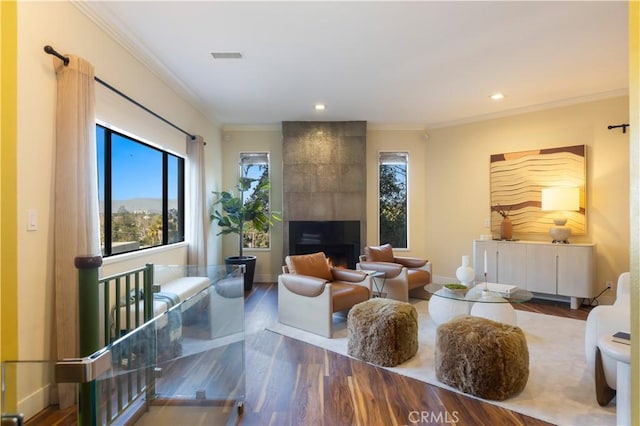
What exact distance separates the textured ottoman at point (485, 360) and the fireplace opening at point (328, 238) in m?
3.62

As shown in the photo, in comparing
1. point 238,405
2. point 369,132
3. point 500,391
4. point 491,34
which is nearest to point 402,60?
point 491,34

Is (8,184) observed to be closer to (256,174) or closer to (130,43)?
(130,43)

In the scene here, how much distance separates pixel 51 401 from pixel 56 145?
182 cm

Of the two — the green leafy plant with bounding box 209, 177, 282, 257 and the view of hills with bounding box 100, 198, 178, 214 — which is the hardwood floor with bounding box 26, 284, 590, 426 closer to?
the view of hills with bounding box 100, 198, 178, 214

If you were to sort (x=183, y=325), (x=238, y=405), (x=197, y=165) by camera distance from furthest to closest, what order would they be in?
(x=197, y=165) < (x=238, y=405) < (x=183, y=325)

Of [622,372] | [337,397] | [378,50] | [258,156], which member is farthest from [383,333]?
[258,156]

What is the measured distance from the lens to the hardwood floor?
2189 mm

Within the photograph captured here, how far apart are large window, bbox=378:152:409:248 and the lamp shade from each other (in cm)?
236

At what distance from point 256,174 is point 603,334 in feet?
18.0

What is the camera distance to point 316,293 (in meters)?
3.63

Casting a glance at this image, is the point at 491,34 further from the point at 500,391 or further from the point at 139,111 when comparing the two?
the point at 139,111

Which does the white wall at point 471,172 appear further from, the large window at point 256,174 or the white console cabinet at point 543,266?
the white console cabinet at point 543,266

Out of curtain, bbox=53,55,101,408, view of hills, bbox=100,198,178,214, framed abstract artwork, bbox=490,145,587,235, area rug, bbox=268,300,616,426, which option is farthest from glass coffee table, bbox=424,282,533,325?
view of hills, bbox=100,198,178,214

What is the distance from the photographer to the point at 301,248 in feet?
20.4
